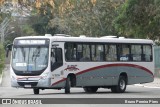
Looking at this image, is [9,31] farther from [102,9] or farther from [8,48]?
[8,48]

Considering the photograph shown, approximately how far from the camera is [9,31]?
114188 mm

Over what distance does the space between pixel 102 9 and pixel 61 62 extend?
30.4 meters

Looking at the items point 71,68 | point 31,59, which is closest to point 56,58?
point 71,68

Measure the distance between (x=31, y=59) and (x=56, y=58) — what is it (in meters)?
1.25

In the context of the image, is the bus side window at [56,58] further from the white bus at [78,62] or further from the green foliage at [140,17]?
the green foliage at [140,17]

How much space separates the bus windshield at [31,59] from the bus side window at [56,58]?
0.33 m

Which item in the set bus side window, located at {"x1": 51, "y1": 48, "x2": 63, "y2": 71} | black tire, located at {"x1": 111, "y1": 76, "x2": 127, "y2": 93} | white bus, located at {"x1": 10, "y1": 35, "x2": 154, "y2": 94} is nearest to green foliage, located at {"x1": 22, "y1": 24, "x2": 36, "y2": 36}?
white bus, located at {"x1": 10, "y1": 35, "x2": 154, "y2": 94}

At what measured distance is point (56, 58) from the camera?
2772 centimetres

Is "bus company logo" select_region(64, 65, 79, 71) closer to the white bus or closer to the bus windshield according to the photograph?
the white bus

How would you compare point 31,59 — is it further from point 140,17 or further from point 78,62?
point 140,17

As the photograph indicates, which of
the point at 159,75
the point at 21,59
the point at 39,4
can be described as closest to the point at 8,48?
the point at 21,59

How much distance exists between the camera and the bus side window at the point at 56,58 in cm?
2755

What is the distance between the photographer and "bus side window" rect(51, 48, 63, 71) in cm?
2755

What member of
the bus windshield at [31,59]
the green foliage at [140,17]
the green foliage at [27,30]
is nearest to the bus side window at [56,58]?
the bus windshield at [31,59]
